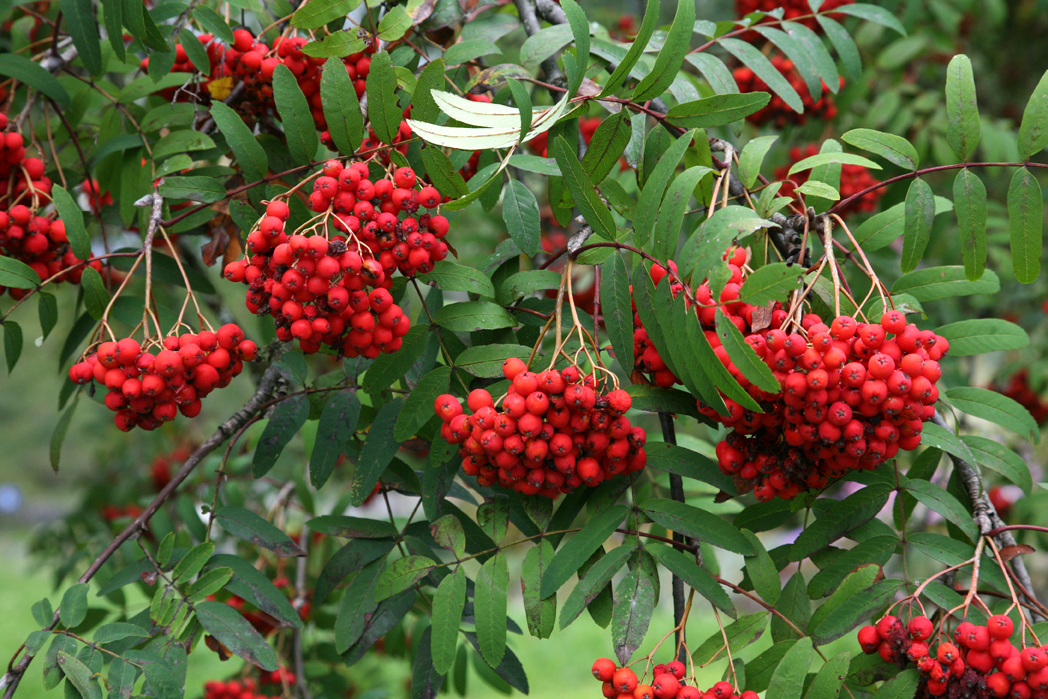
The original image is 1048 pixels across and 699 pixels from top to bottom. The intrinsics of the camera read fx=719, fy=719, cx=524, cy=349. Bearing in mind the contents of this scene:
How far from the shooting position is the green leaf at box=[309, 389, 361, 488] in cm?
200

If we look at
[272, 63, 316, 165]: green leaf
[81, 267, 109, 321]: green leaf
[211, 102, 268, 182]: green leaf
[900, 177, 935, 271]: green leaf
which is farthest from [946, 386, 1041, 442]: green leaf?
[81, 267, 109, 321]: green leaf

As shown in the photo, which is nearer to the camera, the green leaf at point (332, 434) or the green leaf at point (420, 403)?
the green leaf at point (420, 403)

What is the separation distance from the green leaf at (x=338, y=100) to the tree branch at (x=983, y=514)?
1.69 m

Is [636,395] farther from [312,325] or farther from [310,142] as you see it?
[310,142]

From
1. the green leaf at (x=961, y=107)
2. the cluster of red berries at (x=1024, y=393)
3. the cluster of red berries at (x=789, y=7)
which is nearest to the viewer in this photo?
the green leaf at (x=961, y=107)

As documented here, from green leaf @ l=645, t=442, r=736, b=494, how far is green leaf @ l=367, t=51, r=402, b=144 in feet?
3.30

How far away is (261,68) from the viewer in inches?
81.0

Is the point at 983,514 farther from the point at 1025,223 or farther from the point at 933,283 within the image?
the point at 1025,223

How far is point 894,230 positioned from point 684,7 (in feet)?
3.10

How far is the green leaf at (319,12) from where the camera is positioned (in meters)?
1.87

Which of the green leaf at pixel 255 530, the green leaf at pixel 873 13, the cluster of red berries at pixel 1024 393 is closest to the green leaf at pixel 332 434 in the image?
the green leaf at pixel 255 530

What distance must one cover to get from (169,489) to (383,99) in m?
1.21

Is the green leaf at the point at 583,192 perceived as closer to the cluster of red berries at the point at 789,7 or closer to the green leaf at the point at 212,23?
the green leaf at the point at 212,23

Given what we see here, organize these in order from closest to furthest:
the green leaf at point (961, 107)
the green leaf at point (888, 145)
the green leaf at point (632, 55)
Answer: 1. the green leaf at point (632, 55)
2. the green leaf at point (961, 107)
3. the green leaf at point (888, 145)
